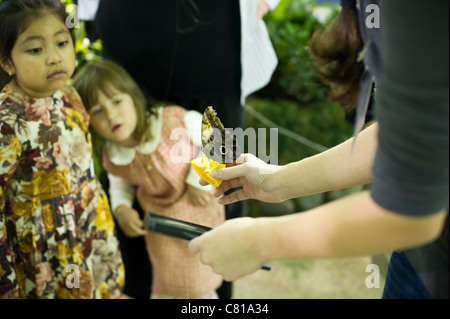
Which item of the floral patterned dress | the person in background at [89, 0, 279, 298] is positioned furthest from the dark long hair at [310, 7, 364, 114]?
the floral patterned dress

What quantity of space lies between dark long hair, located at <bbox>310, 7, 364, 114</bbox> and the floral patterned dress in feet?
1.98

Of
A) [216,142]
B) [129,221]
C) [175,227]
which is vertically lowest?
A: [129,221]

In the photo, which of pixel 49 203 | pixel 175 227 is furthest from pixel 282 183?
pixel 49 203

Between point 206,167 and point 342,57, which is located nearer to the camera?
point 206,167

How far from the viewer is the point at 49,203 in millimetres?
759

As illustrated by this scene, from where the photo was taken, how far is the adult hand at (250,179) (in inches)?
27.6

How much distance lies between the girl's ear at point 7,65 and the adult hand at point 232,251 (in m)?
0.44

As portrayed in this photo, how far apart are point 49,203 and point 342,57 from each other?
2.45ft

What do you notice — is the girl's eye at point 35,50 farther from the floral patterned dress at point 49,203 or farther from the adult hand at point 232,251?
the adult hand at point 232,251

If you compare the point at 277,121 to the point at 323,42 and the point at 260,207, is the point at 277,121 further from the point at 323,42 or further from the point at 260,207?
the point at 323,42

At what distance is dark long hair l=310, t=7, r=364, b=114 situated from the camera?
103 cm

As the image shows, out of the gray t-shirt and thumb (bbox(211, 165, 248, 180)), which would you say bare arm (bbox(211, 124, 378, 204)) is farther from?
the gray t-shirt

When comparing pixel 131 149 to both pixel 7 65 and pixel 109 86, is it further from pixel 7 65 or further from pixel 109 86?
pixel 7 65

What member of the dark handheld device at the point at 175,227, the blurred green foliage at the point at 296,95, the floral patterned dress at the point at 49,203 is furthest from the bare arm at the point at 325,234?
the blurred green foliage at the point at 296,95
